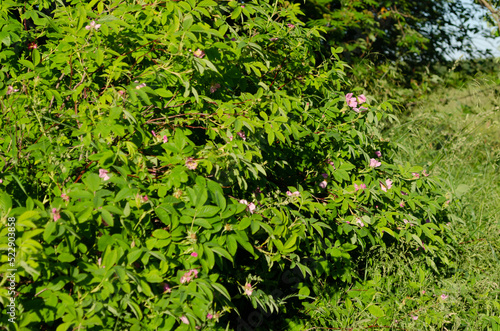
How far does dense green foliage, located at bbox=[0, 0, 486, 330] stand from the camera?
4.11 feet

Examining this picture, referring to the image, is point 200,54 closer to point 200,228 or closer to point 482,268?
point 200,228

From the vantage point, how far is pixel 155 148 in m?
1.63

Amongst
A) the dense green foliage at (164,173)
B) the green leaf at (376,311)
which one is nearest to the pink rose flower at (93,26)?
the dense green foliage at (164,173)

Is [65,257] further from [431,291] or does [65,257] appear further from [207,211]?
[431,291]

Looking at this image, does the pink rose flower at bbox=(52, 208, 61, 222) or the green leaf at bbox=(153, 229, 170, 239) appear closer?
the pink rose flower at bbox=(52, 208, 61, 222)

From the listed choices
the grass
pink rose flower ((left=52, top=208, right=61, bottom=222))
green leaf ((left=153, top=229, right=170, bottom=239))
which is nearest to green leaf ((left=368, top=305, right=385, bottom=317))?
the grass

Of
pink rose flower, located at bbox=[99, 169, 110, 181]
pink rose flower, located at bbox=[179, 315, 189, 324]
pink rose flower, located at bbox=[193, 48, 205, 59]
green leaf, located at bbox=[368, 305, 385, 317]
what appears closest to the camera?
pink rose flower, located at bbox=[179, 315, 189, 324]

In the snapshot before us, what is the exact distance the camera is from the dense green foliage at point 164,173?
125 centimetres

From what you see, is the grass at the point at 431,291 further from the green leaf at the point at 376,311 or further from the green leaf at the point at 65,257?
the green leaf at the point at 65,257

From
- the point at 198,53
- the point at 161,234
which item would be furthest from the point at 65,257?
the point at 198,53

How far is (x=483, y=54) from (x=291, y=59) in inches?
198

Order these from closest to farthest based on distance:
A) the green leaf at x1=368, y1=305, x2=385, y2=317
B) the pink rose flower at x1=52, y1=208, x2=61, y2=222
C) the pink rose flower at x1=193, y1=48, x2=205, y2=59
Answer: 1. the pink rose flower at x1=52, y1=208, x2=61, y2=222
2. the pink rose flower at x1=193, y1=48, x2=205, y2=59
3. the green leaf at x1=368, y1=305, x2=385, y2=317

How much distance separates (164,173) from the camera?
1.49 meters

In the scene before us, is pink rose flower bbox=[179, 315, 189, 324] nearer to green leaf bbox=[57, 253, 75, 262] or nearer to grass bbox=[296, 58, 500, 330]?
green leaf bbox=[57, 253, 75, 262]
